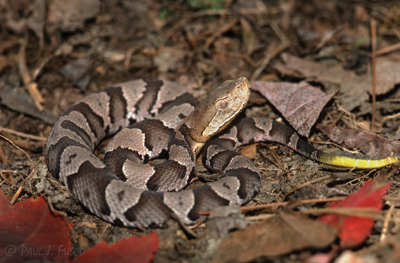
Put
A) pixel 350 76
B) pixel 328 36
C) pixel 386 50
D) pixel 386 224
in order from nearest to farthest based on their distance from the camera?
pixel 386 224 < pixel 350 76 < pixel 386 50 < pixel 328 36

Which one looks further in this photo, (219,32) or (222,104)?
(219,32)

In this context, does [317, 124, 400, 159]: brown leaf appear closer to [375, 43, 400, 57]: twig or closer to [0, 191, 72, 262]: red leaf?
[375, 43, 400, 57]: twig

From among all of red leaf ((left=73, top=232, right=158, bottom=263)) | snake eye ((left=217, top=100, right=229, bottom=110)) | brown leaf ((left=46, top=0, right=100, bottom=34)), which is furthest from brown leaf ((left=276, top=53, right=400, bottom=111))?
brown leaf ((left=46, top=0, right=100, bottom=34))

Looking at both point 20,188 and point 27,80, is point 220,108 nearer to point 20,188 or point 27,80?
point 20,188

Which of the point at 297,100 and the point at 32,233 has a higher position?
the point at 297,100

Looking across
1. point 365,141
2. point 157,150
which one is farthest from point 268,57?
point 157,150

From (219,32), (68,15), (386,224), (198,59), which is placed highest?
(68,15)
